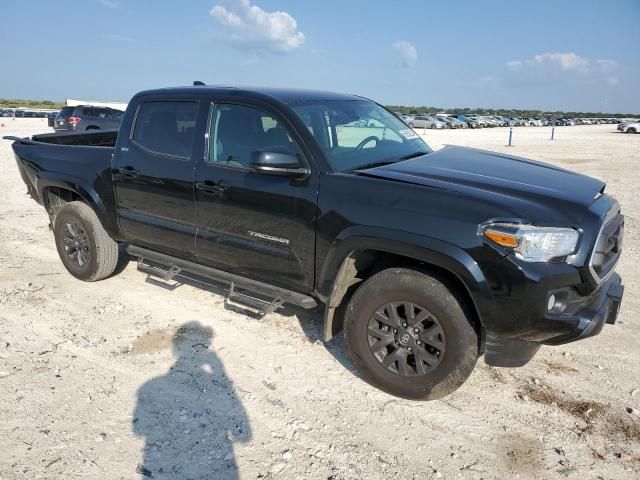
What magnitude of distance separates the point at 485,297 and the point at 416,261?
0.57 m

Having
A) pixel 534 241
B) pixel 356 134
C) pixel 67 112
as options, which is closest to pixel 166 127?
pixel 356 134

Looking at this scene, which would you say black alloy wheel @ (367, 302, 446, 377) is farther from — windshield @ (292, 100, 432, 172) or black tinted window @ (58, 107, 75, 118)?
black tinted window @ (58, 107, 75, 118)

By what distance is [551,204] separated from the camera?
9.53 feet

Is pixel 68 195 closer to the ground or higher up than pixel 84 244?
higher up

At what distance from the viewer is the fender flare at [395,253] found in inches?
112

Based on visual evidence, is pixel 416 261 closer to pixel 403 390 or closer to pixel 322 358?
pixel 403 390

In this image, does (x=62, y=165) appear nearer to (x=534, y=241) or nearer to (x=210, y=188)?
(x=210, y=188)

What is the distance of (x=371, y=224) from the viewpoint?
314cm

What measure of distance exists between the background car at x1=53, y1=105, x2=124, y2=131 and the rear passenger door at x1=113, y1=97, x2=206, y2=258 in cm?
1703

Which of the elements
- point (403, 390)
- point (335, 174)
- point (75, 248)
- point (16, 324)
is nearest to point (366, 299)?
point (403, 390)

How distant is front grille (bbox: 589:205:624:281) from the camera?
2889 mm

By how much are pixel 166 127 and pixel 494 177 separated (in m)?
2.76

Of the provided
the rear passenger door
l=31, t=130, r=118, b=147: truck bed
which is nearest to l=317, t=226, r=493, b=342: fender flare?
the rear passenger door

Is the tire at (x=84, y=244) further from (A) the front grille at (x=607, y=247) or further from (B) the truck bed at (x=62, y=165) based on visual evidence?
(A) the front grille at (x=607, y=247)
